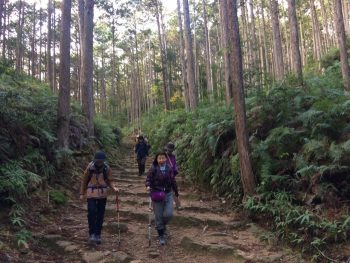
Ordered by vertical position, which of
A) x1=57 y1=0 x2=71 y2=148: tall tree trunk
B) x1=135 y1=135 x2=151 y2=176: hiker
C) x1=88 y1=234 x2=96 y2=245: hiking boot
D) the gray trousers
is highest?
x1=57 y1=0 x2=71 y2=148: tall tree trunk

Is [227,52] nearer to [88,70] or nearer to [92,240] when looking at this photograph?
[92,240]

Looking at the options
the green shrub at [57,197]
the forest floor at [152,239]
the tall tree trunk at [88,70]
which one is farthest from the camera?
the tall tree trunk at [88,70]

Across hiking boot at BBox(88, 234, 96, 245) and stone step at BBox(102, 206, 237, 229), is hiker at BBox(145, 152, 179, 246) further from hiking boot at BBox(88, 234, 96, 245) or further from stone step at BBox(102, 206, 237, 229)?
hiking boot at BBox(88, 234, 96, 245)

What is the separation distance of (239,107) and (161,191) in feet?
8.21

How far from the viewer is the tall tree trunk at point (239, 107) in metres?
7.78

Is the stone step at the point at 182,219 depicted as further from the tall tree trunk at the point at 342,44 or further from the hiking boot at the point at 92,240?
the tall tree trunk at the point at 342,44

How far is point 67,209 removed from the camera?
8672 mm

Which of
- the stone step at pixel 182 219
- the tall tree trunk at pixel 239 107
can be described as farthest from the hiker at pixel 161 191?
the tall tree trunk at pixel 239 107

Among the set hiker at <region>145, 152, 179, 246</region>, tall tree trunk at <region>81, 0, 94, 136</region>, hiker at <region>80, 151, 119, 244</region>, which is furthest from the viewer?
tall tree trunk at <region>81, 0, 94, 136</region>

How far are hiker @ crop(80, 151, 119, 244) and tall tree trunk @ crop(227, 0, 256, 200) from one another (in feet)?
9.33

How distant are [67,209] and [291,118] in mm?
5446

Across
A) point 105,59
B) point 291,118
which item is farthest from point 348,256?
point 105,59

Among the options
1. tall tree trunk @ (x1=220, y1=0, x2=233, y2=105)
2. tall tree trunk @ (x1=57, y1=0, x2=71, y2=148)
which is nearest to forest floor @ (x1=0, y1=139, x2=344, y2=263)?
tall tree trunk @ (x1=57, y1=0, x2=71, y2=148)

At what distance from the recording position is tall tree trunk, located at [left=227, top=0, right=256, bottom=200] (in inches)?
306
